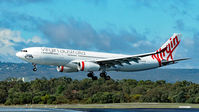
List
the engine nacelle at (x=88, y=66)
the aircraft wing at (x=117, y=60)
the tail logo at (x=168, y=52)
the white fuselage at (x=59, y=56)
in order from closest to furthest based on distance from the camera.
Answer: the white fuselage at (x=59, y=56)
the engine nacelle at (x=88, y=66)
the aircraft wing at (x=117, y=60)
the tail logo at (x=168, y=52)

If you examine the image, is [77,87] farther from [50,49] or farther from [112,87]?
[50,49]

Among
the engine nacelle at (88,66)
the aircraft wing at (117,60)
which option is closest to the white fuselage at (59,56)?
the aircraft wing at (117,60)

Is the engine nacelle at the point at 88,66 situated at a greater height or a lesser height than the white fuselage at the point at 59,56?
lesser

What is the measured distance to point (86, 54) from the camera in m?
71.8

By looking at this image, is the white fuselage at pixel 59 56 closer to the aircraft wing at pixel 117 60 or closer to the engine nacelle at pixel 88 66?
the aircraft wing at pixel 117 60

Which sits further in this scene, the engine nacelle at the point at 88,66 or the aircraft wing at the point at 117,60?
the aircraft wing at the point at 117,60

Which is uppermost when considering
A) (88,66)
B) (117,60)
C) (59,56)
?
(59,56)

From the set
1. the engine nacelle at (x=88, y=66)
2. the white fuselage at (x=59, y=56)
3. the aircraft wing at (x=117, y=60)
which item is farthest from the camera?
the aircraft wing at (x=117, y=60)

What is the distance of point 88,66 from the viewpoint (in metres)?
70.2

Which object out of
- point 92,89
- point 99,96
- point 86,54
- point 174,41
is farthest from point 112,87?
point 86,54

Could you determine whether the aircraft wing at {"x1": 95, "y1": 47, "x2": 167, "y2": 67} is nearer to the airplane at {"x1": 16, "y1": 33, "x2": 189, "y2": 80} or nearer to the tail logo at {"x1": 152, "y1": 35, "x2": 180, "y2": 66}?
the airplane at {"x1": 16, "y1": 33, "x2": 189, "y2": 80}

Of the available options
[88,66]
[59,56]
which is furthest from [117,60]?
[59,56]

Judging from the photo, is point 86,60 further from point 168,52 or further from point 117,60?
point 168,52

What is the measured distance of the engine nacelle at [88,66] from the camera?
229 feet
